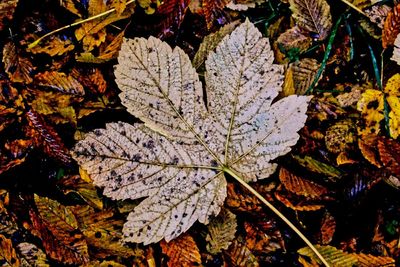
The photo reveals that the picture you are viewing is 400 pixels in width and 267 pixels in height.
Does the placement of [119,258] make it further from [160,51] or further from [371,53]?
[371,53]

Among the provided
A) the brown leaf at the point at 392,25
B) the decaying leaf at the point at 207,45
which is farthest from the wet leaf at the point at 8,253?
the brown leaf at the point at 392,25

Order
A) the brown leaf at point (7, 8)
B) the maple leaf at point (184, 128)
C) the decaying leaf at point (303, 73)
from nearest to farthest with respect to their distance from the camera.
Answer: the maple leaf at point (184, 128) < the brown leaf at point (7, 8) < the decaying leaf at point (303, 73)

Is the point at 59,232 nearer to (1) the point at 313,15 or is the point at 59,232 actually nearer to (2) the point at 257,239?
(2) the point at 257,239

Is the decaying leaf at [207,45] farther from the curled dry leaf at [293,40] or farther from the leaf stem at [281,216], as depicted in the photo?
the leaf stem at [281,216]

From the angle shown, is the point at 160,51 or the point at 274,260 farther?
the point at 274,260

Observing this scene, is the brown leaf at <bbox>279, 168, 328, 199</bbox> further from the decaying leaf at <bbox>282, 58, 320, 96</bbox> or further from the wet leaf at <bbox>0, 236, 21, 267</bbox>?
the wet leaf at <bbox>0, 236, 21, 267</bbox>

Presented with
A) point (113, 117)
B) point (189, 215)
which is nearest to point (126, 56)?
point (113, 117)

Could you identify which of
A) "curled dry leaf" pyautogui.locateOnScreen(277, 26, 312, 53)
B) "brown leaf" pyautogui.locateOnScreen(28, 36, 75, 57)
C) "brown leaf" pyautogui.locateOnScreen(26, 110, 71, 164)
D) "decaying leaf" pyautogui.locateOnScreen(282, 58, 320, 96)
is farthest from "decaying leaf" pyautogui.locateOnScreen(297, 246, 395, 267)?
"brown leaf" pyautogui.locateOnScreen(28, 36, 75, 57)
